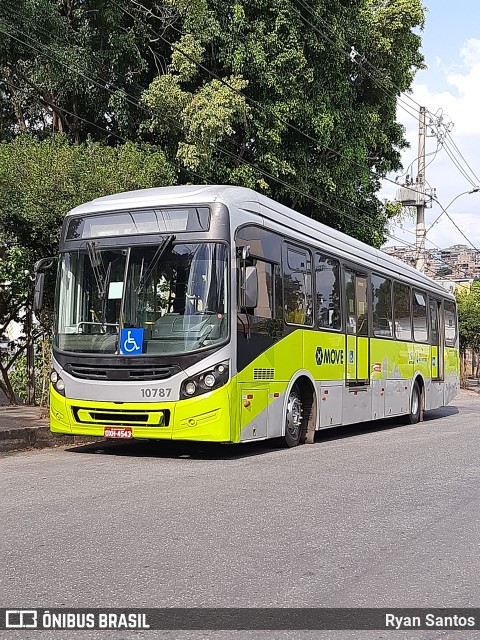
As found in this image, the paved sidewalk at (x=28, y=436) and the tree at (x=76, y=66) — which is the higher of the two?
the tree at (x=76, y=66)

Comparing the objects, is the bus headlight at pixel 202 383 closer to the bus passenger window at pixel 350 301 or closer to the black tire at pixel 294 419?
the black tire at pixel 294 419

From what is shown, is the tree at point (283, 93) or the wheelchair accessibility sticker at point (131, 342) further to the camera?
the tree at point (283, 93)

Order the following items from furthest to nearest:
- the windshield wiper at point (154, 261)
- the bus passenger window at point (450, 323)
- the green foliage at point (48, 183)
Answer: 1. the bus passenger window at point (450, 323)
2. the green foliage at point (48, 183)
3. the windshield wiper at point (154, 261)

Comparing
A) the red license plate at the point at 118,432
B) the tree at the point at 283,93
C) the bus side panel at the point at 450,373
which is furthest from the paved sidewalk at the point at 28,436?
the bus side panel at the point at 450,373

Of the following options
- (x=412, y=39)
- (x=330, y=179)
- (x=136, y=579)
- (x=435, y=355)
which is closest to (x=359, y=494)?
(x=136, y=579)

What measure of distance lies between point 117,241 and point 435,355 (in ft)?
39.9

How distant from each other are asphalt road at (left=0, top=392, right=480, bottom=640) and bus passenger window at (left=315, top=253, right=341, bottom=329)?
3027 mm

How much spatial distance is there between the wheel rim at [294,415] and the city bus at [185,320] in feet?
0.09

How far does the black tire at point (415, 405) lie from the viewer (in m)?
19.1

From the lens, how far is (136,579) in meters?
5.05

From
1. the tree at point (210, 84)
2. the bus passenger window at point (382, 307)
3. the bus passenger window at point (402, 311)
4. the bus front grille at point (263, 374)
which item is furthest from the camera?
the tree at point (210, 84)

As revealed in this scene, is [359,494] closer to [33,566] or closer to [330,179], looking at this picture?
[33,566]

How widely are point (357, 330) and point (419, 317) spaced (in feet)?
16.0

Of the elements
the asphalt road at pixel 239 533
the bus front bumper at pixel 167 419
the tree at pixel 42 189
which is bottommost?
the asphalt road at pixel 239 533
